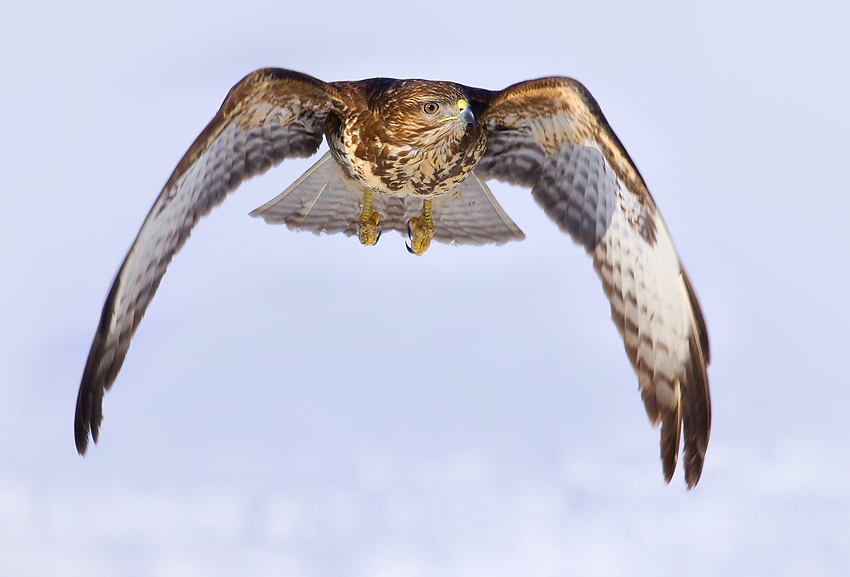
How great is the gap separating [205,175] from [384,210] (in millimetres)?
2156

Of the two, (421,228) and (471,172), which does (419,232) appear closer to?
(421,228)

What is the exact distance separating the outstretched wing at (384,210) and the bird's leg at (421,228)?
3.1 inches

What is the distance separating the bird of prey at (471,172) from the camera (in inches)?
259

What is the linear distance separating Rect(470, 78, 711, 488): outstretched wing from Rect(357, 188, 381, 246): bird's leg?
1266 millimetres

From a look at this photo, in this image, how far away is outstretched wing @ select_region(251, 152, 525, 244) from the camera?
336 inches

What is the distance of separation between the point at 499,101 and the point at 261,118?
205 centimetres

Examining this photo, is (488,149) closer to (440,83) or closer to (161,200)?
(440,83)

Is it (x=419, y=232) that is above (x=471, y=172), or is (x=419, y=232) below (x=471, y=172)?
below

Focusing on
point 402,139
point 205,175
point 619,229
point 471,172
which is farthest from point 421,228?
point 205,175

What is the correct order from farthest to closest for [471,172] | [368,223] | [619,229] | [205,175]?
1. [368,223]
2. [471,172]
3. [619,229]
4. [205,175]

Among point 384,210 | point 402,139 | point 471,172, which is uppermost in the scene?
point 471,172

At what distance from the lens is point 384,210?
28.5 ft

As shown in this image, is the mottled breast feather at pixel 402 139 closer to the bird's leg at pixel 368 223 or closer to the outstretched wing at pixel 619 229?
the outstretched wing at pixel 619 229

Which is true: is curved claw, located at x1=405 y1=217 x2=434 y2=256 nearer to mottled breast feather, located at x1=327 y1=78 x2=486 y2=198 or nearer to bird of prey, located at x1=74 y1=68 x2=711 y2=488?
bird of prey, located at x1=74 y1=68 x2=711 y2=488
